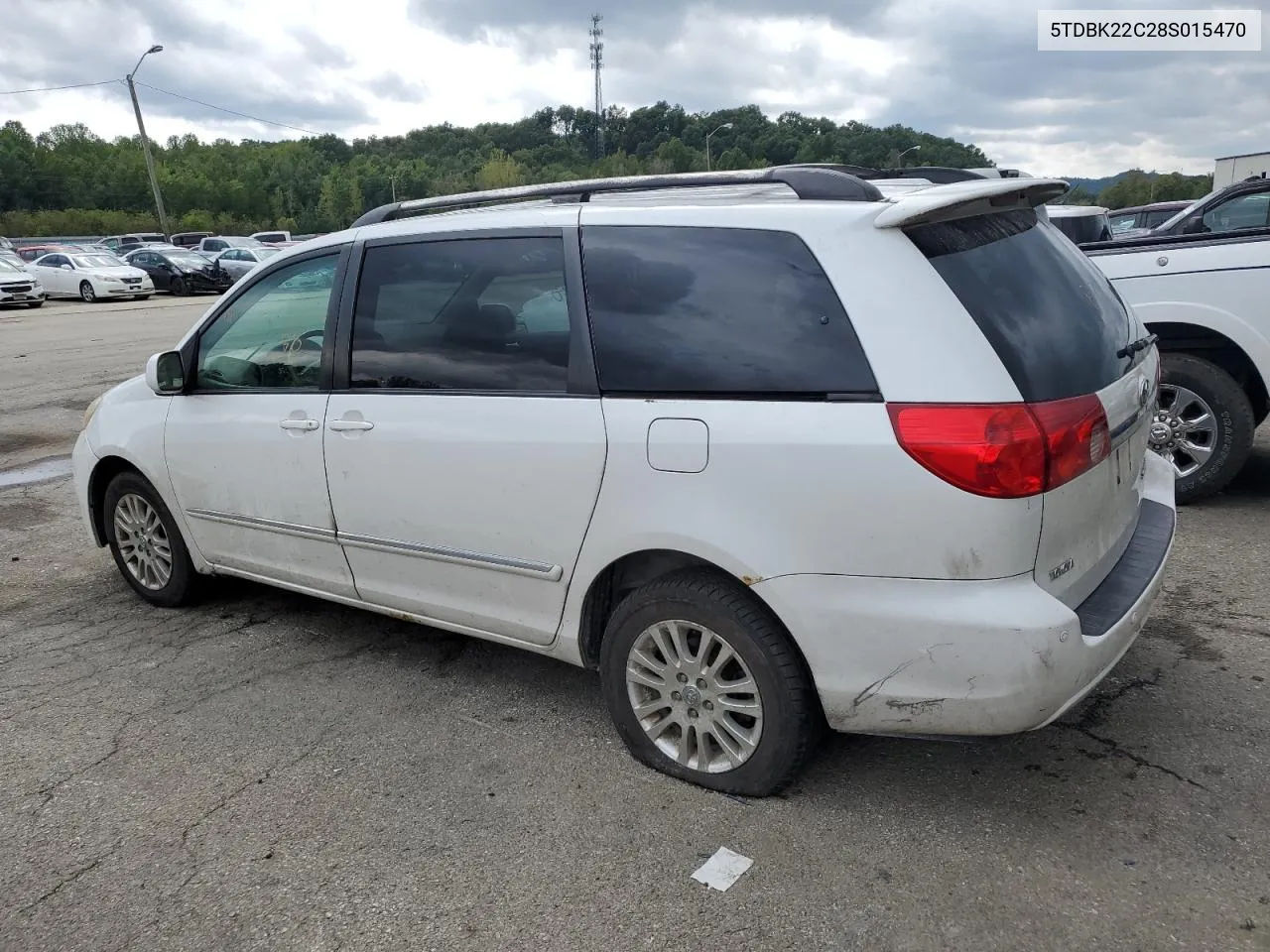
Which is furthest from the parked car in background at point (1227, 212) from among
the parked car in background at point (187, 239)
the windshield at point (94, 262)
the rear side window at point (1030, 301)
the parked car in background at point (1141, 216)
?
the parked car in background at point (187, 239)

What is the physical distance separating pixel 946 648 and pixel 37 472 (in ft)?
25.1

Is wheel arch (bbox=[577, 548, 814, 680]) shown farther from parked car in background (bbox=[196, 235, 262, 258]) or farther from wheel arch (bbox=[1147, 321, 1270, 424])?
parked car in background (bbox=[196, 235, 262, 258])

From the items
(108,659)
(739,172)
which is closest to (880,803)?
Result: (739,172)

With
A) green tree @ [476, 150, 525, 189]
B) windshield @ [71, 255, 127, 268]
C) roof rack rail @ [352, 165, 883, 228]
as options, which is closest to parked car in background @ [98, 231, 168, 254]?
windshield @ [71, 255, 127, 268]

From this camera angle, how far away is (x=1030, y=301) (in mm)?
2824

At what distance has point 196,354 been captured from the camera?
4348mm

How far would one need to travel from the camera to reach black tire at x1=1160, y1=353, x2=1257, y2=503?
18.1ft

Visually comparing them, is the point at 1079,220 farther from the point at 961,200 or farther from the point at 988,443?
the point at 988,443

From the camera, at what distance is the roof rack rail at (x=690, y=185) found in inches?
113

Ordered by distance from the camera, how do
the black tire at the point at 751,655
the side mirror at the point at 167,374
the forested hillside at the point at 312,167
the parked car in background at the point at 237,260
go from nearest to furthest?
the black tire at the point at 751,655
the side mirror at the point at 167,374
the parked car in background at the point at 237,260
the forested hillside at the point at 312,167

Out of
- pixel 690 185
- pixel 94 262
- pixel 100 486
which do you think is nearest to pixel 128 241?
pixel 94 262

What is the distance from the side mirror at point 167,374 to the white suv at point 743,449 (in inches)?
25.0

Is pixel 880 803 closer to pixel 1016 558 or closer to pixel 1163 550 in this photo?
pixel 1016 558

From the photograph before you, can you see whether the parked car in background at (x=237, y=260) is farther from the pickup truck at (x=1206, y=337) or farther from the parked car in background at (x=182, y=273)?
the pickup truck at (x=1206, y=337)
